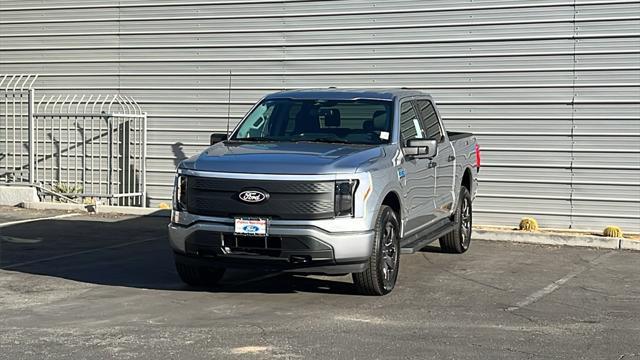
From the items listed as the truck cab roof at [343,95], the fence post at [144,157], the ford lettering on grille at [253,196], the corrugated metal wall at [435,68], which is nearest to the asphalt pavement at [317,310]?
the ford lettering on grille at [253,196]

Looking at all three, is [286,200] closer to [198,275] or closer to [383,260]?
[383,260]

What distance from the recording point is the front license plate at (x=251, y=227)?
7.29 meters

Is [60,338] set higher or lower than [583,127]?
lower

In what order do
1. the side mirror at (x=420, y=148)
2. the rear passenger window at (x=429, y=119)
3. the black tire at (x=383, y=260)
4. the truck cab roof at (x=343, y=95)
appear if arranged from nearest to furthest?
the black tire at (x=383, y=260), the side mirror at (x=420, y=148), the truck cab roof at (x=343, y=95), the rear passenger window at (x=429, y=119)

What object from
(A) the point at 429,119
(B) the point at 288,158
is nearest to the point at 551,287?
(A) the point at 429,119

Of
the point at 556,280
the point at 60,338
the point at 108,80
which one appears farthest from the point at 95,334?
the point at 108,80

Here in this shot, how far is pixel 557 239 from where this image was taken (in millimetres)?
11852

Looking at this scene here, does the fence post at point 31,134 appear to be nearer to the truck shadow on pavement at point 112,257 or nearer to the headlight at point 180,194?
the truck shadow on pavement at point 112,257

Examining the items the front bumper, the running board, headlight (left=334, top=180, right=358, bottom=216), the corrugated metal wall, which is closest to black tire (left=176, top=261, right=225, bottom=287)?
the front bumper

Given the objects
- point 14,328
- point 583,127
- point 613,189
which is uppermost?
point 583,127

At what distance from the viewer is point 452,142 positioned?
10.4 meters

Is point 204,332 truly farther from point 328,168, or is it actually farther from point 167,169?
point 167,169

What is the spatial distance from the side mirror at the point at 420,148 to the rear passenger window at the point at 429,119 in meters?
1.06

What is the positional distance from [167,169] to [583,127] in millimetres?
7239
